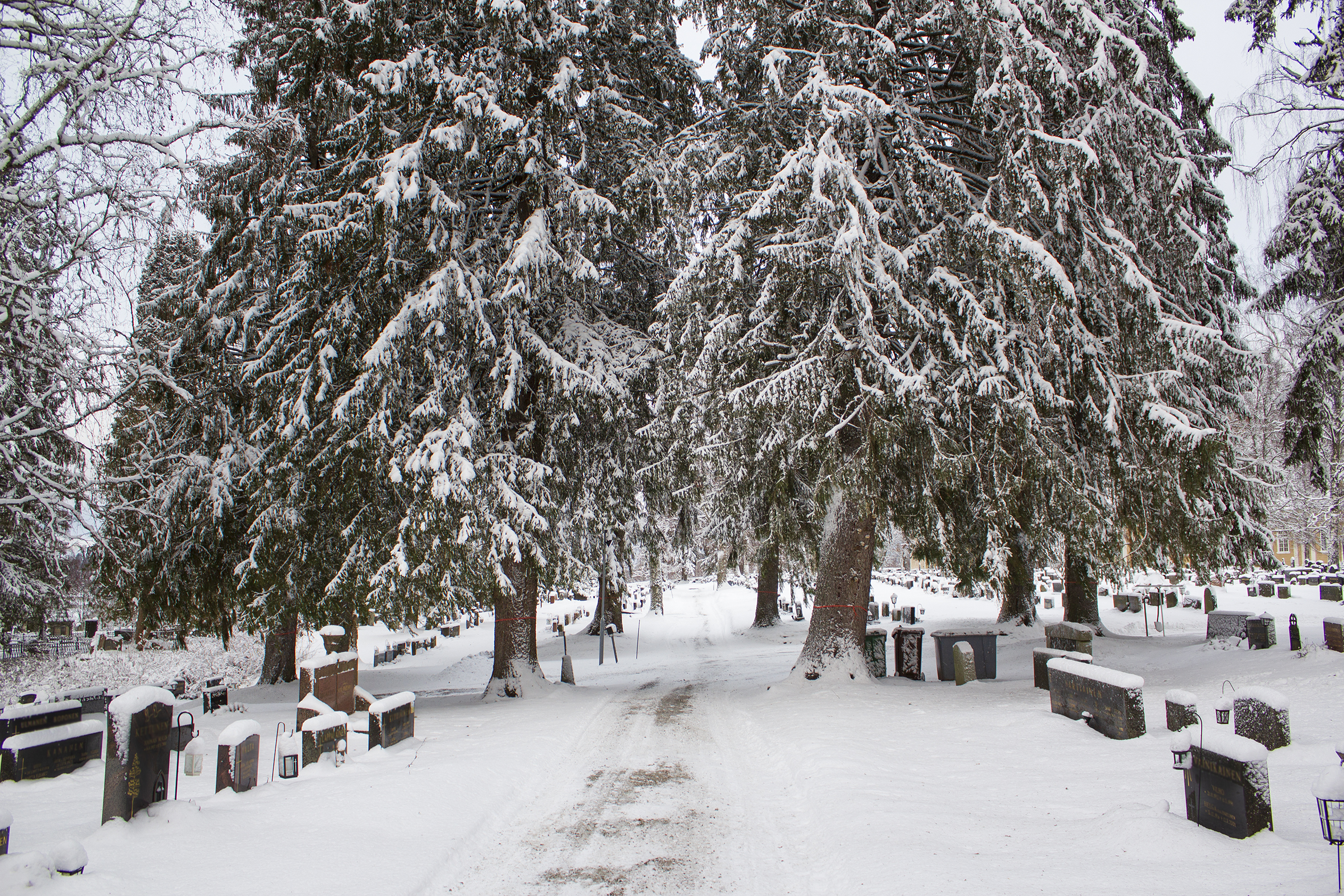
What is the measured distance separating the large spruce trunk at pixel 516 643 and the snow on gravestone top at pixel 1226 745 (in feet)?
30.3

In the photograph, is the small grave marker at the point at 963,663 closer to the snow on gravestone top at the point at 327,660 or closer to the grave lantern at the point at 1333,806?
the grave lantern at the point at 1333,806

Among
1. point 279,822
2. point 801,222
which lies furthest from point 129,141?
point 801,222

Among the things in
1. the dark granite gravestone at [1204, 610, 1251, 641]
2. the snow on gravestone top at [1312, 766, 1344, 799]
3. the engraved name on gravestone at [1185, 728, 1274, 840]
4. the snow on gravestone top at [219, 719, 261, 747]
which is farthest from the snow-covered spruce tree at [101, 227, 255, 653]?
the dark granite gravestone at [1204, 610, 1251, 641]

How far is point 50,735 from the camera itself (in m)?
7.28

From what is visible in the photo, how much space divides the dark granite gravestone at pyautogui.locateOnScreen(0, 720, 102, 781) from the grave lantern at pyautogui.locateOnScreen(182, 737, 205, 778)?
1.55 metres

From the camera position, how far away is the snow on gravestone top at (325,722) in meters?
7.49

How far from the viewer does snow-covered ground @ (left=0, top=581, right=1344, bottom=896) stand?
14.5 ft

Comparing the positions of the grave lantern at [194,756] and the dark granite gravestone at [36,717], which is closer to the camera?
the grave lantern at [194,756]

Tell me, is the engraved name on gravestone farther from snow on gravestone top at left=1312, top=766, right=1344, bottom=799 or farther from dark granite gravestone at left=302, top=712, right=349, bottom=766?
dark granite gravestone at left=302, top=712, right=349, bottom=766

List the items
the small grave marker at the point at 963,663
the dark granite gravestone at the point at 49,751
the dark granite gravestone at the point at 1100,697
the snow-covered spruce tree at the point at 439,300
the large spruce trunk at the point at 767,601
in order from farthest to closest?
the large spruce trunk at the point at 767,601, the small grave marker at the point at 963,663, the snow-covered spruce tree at the point at 439,300, the dark granite gravestone at the point at 1100,697, the dark granite gravestone at the point at 49,751

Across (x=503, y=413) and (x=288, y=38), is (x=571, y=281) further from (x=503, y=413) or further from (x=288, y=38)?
(x=288, y=38)

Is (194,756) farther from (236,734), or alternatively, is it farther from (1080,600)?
(1080,600)

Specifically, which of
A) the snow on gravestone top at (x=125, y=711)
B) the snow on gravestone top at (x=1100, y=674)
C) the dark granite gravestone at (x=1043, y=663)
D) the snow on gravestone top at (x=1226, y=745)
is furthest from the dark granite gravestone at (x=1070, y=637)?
the snow on gravestone top at (x=125, y=711)

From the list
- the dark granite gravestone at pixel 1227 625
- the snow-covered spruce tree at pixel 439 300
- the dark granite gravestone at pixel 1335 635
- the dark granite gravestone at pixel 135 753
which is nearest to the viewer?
the dark granite gravestone at pixel 135 753
